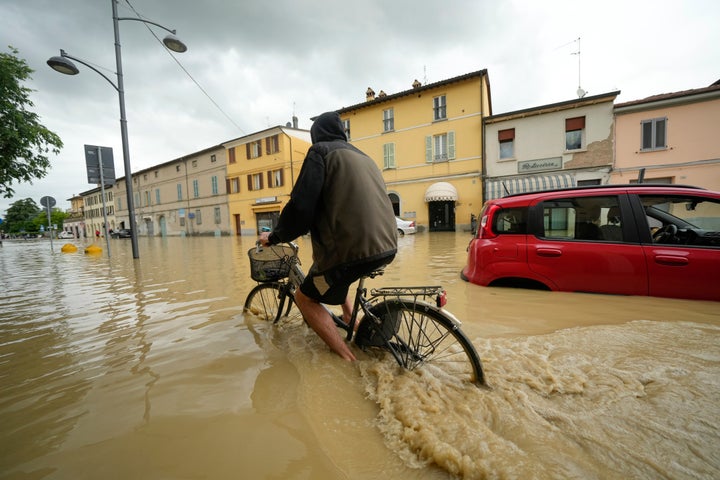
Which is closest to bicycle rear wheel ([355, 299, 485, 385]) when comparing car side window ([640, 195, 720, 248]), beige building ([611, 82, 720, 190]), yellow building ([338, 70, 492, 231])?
car side window ([640, 195, 720, 248])

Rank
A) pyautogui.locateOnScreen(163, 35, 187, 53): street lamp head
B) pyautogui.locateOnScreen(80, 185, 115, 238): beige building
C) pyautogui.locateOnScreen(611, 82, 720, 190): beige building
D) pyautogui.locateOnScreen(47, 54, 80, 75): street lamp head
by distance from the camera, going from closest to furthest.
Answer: pyautogui.locateOnScreen(47, 54, 80, 75): street lamp head, pyautogui.locateOnScreen(163, 35, 187, 53): street lamp head, pyautogui.locateOnScreen(611, 82, 720, 190): beige building, pyautogui.locateOnScreen(80, 185, 115, 238): beige building

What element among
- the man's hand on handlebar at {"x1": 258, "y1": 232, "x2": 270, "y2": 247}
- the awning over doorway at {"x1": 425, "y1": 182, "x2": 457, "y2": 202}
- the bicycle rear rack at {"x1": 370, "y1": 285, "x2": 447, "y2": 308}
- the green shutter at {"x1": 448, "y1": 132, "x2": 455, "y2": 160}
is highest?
the green shutter at {"x1": 448, "y1": 132, "x2": 455, "y2": 160}

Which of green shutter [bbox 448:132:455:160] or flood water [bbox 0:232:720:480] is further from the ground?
green shutter [bbox 448:132:455:160]

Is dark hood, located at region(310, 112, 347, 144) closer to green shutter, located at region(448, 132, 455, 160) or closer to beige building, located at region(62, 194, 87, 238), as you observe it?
green shutter, located at region(448, 132, 455, 160)

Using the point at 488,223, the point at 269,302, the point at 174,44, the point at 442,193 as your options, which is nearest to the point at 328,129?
the point at 269,302

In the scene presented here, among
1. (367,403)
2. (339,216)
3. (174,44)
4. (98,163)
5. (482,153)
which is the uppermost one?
(174,44)

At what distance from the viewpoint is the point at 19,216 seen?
76.4 meters

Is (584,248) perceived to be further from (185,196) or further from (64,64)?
(185,196)

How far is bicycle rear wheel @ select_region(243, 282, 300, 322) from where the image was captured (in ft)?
9.98

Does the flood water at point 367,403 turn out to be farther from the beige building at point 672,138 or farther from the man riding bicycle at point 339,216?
the beige building at point 672,138

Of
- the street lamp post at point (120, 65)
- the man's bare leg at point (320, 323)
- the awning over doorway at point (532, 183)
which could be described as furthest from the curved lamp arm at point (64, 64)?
the awning over doorway at point (532, 183)

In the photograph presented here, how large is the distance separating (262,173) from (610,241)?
2774 cm

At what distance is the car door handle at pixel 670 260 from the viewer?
3.07 m

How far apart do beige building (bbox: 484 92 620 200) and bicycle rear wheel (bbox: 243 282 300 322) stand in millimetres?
14661
